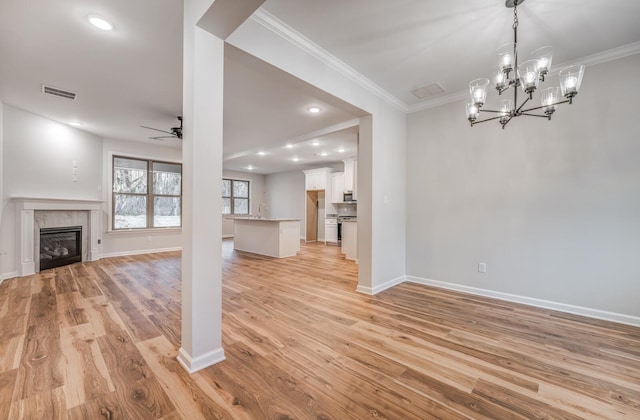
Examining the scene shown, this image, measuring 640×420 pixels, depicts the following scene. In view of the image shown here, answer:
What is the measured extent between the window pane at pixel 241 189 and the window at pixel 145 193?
277cm

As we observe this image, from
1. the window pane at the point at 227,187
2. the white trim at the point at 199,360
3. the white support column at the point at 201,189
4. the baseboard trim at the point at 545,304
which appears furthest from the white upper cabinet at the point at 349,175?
the white trim at the point at 199,360

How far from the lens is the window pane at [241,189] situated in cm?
1016

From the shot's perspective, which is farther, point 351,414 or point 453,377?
point 453,377

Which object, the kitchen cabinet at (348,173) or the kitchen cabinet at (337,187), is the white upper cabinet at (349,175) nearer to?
the kitchen cabinet at (348,173)

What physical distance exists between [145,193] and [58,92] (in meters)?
3.53

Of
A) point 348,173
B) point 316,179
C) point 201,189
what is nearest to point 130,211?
point 316,179

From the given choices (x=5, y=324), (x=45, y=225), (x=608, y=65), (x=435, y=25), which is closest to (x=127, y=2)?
(x=435, y=25)

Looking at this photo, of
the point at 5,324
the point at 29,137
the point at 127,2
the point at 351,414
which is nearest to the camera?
the point at 351,414

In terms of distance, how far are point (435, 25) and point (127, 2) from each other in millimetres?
2575

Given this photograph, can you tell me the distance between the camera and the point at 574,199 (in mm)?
2809

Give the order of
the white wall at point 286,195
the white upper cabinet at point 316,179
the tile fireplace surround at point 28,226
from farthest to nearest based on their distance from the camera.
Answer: the white wall at point 286,195 → the white upper cabinet at point 316,179 → the tile fireplace surround at point 28,226

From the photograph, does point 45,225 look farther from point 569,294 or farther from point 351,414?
point 569,294

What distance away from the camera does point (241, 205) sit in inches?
407

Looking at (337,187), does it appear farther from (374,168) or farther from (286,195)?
(374,168)
